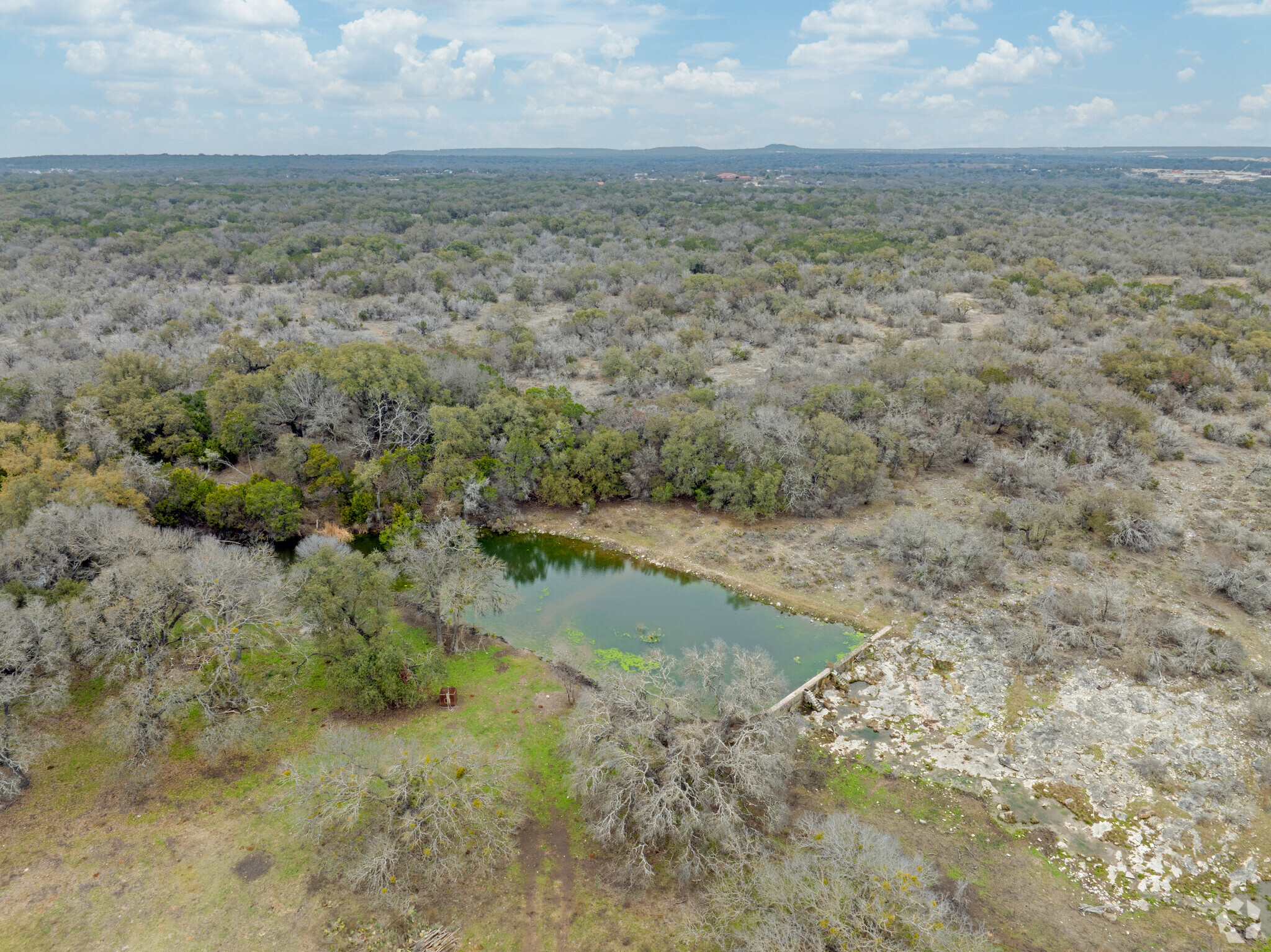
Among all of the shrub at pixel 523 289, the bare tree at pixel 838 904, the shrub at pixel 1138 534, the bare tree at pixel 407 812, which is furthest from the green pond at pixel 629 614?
the shrub at pixel 523 289

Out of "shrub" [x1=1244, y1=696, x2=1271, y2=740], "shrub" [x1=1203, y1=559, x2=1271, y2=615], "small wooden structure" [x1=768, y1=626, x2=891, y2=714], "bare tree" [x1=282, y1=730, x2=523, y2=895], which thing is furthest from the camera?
"shrub" [x1=1203, y1=559, x2=1271, y2=615]

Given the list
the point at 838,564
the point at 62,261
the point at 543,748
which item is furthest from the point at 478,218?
the point at 543,748

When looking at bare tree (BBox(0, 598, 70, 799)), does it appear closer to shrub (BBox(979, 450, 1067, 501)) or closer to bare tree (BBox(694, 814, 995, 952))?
bare tree (BBox(694, 814, 995, 952))

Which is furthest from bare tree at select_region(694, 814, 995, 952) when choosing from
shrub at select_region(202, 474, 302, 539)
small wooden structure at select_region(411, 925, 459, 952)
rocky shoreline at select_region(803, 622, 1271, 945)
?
shrub at select_region(202, 474, 302, 539)

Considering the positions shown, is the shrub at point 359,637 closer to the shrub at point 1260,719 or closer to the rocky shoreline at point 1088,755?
the rocky shoreline at point 1088,755

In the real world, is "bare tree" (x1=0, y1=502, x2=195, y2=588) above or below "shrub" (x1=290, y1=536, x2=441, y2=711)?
above

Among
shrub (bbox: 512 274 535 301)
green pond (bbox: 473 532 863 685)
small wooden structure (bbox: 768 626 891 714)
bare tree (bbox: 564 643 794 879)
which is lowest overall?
green pond (bbox: 473 532 863 685)
